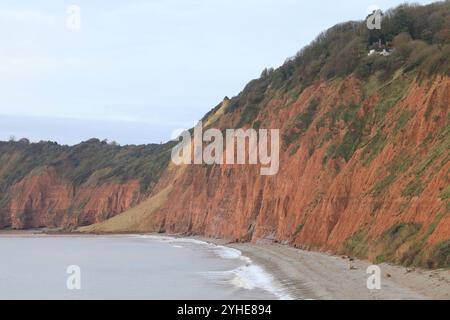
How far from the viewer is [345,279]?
26.7 metres

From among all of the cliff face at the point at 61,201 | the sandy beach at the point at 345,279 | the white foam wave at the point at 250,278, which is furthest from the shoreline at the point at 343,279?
the cliff face at the point at 61,201

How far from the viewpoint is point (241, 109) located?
91812mm

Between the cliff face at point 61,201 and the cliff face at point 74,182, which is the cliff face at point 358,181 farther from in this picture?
the cliff face at point 74,182

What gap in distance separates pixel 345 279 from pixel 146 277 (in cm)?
1346

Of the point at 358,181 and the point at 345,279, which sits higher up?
the point at 358,181

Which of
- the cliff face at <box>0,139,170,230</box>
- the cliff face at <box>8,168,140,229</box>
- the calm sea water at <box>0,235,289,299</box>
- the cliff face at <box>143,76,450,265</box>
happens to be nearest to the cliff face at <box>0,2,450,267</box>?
the cliff face at <box>143,76,450,265</box>

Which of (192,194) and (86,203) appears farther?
(86,203)

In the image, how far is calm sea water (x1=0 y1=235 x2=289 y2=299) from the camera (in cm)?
2820

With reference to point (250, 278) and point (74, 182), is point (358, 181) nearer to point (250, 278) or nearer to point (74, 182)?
point (250, 278)

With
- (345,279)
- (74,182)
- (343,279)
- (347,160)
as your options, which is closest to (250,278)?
(343,279)

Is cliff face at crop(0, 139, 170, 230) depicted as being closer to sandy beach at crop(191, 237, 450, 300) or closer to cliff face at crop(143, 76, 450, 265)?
cliff face at crop(143, 76, 450, 265)

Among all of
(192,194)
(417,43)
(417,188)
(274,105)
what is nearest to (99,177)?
(192,194)
